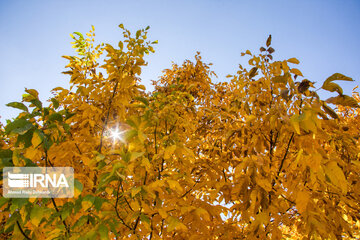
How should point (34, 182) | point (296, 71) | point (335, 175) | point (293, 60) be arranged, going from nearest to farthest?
1. point (335, 175)
2. point (34, 182)
3. point (296, 71)
4. point (293, 60)

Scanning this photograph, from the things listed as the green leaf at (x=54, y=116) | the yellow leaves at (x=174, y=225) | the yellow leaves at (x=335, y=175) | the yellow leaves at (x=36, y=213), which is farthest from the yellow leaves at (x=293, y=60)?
the yellow leaves at (x=36, y=213)

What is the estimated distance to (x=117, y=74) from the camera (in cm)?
209

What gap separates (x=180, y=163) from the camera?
1681 millimetres

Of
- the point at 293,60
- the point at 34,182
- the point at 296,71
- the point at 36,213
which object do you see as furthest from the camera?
the point at 293,60

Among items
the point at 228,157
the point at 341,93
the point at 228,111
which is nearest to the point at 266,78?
the point at 228,111

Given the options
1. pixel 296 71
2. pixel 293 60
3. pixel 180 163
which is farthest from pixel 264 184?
pixel 293 60

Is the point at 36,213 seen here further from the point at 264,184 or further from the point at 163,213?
the point at 264,184

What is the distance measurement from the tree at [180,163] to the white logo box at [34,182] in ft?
0.18

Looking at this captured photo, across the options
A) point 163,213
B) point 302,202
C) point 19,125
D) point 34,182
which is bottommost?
point 302,202

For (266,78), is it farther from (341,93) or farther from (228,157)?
(341,93)

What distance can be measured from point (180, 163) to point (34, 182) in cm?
96

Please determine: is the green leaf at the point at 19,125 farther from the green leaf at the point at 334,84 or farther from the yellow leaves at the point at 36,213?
the green leaf at the point at 334,84

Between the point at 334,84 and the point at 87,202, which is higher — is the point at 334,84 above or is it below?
above

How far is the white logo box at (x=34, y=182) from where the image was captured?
1045mm
